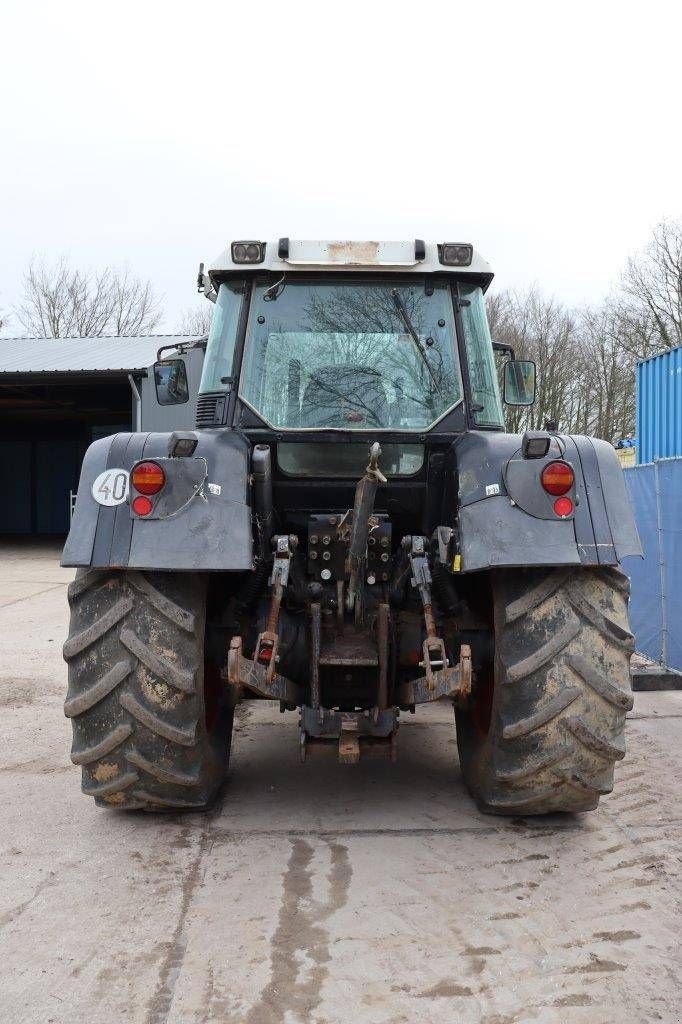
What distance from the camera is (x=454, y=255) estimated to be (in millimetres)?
4512

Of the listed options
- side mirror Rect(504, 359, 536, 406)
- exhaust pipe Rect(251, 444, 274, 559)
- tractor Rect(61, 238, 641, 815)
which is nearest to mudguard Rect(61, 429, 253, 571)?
tractor Rect(61, 238, 641, 815)

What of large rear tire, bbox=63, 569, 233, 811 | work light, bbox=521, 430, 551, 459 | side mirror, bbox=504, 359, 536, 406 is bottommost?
large rear tire, bbox=63, 569, 233, 811

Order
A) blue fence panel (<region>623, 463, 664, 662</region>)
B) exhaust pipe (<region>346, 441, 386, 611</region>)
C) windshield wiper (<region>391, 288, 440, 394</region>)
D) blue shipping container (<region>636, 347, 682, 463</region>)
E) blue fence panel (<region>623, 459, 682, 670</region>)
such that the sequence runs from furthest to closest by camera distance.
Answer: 1. blue shipping container (<region>636, 347, 682, 463</region>)
2. blue fence panel (<region>623, 463, 664, 662</region>)
3. blue fence panel (<region>623, 459, 682, 670</region>)
4. windshield wiper (<region>391, 288, 440, 394</region>)
5. exhaust pipe (<region>346, 441, 386, 611</region>)

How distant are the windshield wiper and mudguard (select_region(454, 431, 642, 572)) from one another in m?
0.67

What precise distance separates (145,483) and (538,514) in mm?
Result: 1573

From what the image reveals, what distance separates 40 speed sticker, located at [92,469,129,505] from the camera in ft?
12.6

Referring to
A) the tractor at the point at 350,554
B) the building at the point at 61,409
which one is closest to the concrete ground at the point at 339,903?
the tractor at the point at 350,554

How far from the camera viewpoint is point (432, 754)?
17.3 feet

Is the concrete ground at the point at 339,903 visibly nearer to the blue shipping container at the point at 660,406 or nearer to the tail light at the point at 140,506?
the tail light at the point at 140,506

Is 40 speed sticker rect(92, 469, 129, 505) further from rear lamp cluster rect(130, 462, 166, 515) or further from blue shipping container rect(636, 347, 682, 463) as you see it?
blue shipping container rect(636, 347, 682, 463)

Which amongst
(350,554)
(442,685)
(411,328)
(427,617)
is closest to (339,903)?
(442,685)

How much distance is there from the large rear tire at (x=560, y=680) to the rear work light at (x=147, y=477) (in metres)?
1.45

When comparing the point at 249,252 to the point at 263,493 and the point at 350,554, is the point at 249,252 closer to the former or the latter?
the point at 263,493

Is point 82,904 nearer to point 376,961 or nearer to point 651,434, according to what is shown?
point 376,961
